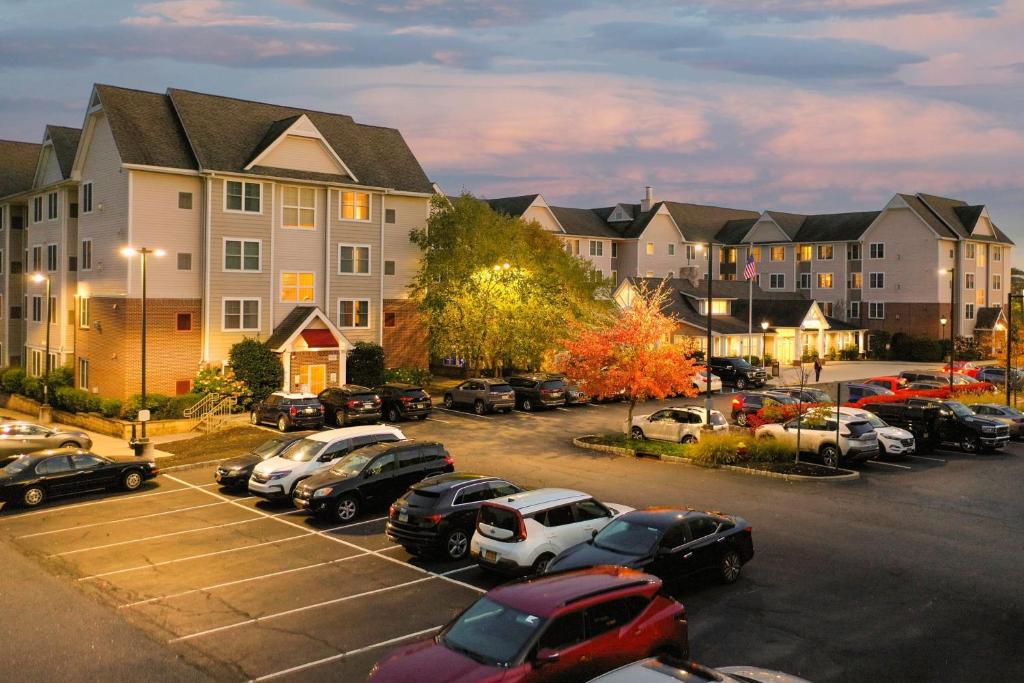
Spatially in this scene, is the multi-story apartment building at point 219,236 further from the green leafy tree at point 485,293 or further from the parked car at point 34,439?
the parked car at point 34,439

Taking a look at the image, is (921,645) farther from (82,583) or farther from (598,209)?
(598,209)

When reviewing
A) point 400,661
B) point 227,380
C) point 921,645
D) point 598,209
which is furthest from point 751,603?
point 598,209

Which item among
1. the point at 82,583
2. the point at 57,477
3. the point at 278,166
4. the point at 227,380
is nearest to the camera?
the point at 82,583

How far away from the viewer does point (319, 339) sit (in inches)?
1692

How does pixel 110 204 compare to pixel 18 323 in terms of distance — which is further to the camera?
pixel 18 323

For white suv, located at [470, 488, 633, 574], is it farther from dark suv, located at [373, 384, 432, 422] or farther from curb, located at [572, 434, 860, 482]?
dark suv, located at [373, 384, 432, 422]

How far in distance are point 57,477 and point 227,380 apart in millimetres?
15838

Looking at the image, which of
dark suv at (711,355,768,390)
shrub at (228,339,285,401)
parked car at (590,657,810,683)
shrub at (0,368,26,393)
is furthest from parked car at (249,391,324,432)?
parked car at (590,657,810,683)

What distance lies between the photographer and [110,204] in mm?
41156

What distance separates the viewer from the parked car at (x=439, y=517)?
17656 mm

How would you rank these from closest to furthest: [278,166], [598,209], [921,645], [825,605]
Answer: [921,645], [825,605], [278,166], [598,209]

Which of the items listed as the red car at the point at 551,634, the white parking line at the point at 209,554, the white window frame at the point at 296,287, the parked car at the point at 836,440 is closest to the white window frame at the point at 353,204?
the white window frame at the point at 296,287

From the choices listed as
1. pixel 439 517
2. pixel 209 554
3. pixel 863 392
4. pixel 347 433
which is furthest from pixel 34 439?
pixel 863 392

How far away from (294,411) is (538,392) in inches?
483
